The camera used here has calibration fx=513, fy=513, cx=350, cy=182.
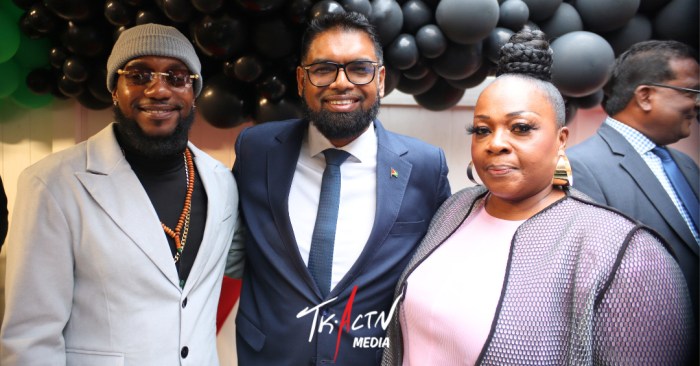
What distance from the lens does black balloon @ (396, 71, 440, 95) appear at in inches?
100

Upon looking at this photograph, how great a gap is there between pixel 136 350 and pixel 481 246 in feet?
3.19

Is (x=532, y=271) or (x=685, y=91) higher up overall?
(x=685, y=91)

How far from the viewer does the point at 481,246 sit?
1386 millimetres

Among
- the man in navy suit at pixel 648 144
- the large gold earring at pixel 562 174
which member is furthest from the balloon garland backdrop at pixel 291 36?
the large gold earring at pixel 562 174

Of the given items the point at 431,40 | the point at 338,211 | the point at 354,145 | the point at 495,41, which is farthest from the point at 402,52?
the point at 338,211

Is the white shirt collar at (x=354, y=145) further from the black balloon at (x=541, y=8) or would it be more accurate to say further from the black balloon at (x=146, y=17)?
the black balloon at (x=541, y=8)

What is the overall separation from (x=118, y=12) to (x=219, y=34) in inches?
19.3

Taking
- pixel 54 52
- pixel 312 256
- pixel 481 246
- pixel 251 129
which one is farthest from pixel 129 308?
pixel 54 52

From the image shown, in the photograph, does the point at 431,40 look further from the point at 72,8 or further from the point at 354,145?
the point at 72,8

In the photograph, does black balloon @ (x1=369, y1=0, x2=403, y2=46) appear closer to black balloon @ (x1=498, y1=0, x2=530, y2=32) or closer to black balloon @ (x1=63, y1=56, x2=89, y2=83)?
black balloon @ (x1=498, y1=0, x2=530, y2=32)

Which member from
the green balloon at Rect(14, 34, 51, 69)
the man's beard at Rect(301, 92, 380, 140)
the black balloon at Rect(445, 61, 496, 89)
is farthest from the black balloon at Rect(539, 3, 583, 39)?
the green balloon at Rect(14, 34, 51, 69)

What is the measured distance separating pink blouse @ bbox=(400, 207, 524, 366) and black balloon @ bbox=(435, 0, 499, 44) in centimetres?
96

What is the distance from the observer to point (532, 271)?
1225 millimetres

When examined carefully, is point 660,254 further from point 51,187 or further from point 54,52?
point 54,52
